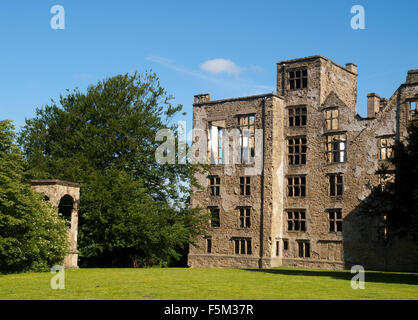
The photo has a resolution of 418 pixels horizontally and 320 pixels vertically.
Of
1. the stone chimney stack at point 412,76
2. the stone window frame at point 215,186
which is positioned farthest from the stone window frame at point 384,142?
the stone window frame at point 215,186

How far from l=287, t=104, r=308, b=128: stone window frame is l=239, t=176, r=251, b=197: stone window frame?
16.7 ft

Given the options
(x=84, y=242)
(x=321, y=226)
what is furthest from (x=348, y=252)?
(x=84, y=242)

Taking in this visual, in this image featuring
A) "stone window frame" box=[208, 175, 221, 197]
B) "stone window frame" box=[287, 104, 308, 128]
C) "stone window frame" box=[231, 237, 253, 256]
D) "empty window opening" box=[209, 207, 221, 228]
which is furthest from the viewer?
"stone window frame" box=[208, 175, 221, 197]

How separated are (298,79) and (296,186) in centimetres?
785

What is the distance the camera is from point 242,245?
43.9m

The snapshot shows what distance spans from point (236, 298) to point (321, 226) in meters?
25.8

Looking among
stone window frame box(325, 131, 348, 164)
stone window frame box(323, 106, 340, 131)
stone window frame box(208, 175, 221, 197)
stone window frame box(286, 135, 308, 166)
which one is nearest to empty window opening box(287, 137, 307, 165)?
stone window frame box(286, 135, 308, 166)

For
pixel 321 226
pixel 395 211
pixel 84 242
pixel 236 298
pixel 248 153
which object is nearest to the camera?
pixel 236 298

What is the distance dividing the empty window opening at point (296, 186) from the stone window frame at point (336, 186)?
2018 millimetres

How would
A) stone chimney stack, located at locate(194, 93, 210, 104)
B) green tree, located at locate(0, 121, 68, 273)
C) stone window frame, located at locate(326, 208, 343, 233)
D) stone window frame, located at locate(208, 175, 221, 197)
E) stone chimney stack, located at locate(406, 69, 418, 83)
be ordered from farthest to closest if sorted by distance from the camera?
stone chimney stack, located at locate(194, 93, 210, 104), stone window frame, located at locate(208, 175, 221, 197), stone window frame, located at locate(326, 208, 343, 233), stone chimney stack, located at locate(406, 69, 418, 83), green tree, located at locate(0, 121, 68, 273)

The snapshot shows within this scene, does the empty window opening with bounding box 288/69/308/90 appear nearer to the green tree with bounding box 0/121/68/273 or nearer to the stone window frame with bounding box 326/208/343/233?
the stone window frame with bounding box 326/208/343/233

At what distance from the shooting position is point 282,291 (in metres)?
19.3

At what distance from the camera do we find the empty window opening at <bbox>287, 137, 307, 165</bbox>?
4316 cm

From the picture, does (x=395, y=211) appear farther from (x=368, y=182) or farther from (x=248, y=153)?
(x=248, y=153)
